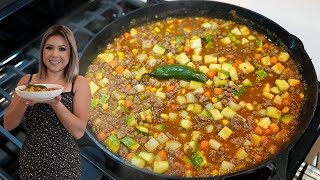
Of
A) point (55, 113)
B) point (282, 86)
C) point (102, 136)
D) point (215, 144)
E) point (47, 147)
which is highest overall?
point (55, 113)

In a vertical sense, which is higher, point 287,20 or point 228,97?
point 287,20

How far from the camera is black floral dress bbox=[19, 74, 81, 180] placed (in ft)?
4.65

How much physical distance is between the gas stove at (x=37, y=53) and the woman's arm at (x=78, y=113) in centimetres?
66

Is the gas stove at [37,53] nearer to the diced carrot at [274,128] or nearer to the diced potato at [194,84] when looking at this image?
the diced carrot at [274,128]

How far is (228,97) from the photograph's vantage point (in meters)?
2.41

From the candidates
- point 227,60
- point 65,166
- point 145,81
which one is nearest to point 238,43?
point 227,60

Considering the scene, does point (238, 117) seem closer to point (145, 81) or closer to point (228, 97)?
point (228, 97)

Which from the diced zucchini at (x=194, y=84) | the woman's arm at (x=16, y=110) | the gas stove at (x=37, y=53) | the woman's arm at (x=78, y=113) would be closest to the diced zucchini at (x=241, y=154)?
the gas stove at (x=37, y=53)

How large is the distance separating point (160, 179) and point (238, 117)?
0.62 metres

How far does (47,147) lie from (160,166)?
0.77 m

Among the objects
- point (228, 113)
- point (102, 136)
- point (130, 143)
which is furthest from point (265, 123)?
point (102, 136)

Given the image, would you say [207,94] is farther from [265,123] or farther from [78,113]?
[78,113]

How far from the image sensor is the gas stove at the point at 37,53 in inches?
81.6

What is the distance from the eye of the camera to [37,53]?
2688 millimetres
